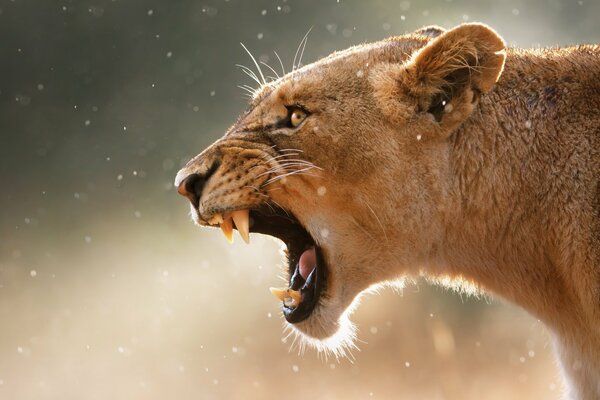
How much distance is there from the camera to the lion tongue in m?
3.82

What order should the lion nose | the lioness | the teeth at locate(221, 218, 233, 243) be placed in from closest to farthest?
the lioness, the lion nose, the teeth at locate(221, 218, 233, 243)

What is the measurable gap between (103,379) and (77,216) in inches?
102

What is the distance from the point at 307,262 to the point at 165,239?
25.5ft

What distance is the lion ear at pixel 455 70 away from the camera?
11.0 feet

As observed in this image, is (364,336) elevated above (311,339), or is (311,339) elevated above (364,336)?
(364,336)

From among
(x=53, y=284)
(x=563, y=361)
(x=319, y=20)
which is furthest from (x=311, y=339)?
(x=319, y=20)

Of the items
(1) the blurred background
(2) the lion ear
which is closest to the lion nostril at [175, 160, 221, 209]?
(2) the lion ear

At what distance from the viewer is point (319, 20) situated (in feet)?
40.7

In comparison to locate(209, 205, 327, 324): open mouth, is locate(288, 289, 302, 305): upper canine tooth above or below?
below

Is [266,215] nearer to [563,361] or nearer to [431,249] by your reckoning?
[431,249]

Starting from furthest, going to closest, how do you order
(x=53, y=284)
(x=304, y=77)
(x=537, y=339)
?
(x=53, y=284), (x=537, y=339), (x=304, y=77)

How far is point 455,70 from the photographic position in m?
3.40

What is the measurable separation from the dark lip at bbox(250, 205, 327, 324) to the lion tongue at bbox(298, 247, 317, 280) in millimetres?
19

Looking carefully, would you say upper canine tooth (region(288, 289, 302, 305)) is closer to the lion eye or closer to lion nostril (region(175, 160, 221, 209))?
lion nostril (region(175, 160, 221, 209))
